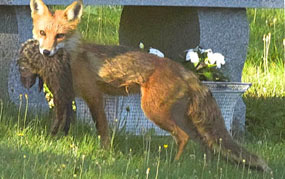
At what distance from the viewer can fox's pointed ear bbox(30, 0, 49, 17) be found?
544cm

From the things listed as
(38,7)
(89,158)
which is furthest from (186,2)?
(89,158)

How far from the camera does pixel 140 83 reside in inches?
218

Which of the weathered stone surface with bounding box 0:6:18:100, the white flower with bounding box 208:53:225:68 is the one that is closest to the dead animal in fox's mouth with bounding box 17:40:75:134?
the weathered stone surface with bounding box 0:6:18:100

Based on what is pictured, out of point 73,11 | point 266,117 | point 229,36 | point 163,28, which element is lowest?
point 266,117

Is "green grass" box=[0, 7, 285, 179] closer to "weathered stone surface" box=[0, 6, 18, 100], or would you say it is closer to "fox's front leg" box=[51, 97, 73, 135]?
"fox's front leg" box=[51, 97, 73, 135]

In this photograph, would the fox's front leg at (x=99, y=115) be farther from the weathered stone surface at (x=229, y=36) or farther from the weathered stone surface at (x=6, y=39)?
the weathered stone surface at (x=229, y=36)

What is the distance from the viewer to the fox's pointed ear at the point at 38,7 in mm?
5441

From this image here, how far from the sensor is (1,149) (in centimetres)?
514

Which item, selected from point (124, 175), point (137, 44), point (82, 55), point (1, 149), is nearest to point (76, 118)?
point (82, 55)

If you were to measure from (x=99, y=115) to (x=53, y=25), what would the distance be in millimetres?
810

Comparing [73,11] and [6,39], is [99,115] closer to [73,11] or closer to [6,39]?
[73,11]

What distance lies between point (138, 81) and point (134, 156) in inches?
23.9

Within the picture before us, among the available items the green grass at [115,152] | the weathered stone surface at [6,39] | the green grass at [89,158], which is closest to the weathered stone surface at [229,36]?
the green grass at [115,152]

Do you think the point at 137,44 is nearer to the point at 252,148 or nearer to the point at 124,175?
the point at 252,148
